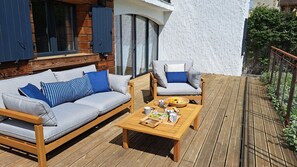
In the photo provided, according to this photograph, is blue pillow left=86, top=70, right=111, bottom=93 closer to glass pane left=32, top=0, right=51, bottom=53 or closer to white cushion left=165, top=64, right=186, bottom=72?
glass pane left=32, top=0, right=51, bottom=53

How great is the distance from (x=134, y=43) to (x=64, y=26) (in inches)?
105

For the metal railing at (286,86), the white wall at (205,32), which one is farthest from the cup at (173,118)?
the white wall at (205,32)

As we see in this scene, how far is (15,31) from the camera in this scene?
3.02 meters

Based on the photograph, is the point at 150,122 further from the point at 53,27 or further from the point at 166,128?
the point at 53,27

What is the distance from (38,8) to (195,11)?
5.73 meters

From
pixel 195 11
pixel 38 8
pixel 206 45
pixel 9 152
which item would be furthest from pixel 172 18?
pixel 9 152

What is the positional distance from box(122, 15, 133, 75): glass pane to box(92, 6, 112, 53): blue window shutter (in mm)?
1294

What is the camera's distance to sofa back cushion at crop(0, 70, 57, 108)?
2701mm

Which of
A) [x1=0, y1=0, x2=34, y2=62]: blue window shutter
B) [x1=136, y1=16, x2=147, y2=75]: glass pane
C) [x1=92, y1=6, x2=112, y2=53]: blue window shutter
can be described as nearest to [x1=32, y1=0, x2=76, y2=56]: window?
[x1=92, y1=6, x2=112, y2=53]: blue window shutter

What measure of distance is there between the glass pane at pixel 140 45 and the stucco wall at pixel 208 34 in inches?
58.7

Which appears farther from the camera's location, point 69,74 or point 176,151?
point 69,74

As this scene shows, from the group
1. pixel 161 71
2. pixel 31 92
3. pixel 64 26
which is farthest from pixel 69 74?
pixel 161 71

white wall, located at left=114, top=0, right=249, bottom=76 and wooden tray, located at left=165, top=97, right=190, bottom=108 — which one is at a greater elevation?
white wall, located at left=114, top=0, right=249, bottom=76

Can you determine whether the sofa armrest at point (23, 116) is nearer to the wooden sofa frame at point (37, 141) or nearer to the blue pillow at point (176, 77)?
the wooden sofa frame at point (37, 141)
